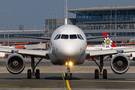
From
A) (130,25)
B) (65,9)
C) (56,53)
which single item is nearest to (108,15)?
(130,25)

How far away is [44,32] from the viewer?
186000 millimetres

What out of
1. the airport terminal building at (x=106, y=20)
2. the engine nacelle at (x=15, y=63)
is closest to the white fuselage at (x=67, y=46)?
the engine nacelle at (x=15, y=63)

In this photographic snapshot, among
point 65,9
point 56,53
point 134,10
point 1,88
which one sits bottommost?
point 1,88

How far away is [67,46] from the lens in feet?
66.0

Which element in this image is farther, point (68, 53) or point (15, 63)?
point (15, 63)

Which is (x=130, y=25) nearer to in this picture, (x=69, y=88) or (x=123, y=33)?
(x=123, y=33)

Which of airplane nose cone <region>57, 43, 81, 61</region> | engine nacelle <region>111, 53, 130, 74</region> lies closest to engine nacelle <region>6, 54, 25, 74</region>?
airplane nose cone <region>57, 43, 81, 61</region>

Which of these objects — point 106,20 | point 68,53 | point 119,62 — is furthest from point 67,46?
point 106,20

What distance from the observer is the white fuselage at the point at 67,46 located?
66.1ft

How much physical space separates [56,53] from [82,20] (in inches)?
6729

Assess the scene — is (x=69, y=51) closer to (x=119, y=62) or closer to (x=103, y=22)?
(x=119, y=62)

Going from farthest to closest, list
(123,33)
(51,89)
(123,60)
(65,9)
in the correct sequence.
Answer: (123,33), (65,9), (123,60), (51,89)

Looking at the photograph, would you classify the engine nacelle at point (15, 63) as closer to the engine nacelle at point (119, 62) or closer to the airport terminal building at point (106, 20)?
the engine nacelle at point (119, 62)

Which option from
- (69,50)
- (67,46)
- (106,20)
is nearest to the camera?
(69,50)
